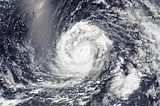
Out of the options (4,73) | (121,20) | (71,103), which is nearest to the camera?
(71,103)

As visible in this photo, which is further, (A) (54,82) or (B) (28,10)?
(B) (28,10)

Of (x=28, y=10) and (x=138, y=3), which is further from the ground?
(x=28, y=10)

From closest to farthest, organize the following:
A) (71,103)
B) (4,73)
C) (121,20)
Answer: (71,103) → (4,73) → (121,20)

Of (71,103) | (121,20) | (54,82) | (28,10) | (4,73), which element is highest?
(28,10)

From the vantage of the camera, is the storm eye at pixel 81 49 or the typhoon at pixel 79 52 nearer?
the typhoon at pixel 79 52

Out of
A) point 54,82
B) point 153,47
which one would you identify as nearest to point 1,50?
point 54,82

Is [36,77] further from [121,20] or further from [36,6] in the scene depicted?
[121,20]

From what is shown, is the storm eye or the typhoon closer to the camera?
the typhoon
